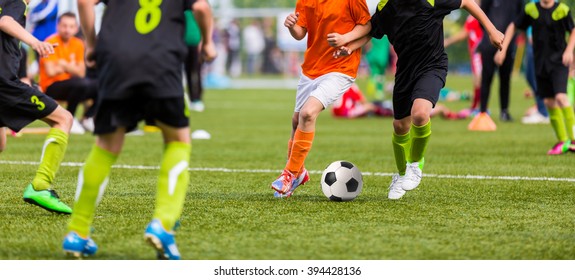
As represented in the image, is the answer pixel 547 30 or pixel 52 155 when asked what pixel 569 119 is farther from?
pixel 52 155

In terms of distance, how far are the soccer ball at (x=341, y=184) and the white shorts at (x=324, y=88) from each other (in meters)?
0.50

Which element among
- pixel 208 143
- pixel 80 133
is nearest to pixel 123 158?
pixel 208 143

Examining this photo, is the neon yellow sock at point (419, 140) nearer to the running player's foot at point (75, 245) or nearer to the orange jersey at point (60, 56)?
the running player's foot at point (75, 245)

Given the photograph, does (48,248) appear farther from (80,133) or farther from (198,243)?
(80,133)

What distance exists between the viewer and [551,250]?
184 inches

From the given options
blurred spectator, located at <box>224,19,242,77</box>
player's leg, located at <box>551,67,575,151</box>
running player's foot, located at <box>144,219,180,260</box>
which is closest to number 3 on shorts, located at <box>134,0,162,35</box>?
running player's foot, located at <box>144,219,180,260</box>

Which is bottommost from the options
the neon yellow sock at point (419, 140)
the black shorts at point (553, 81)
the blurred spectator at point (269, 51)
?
the blurred spectator at point (269, 51)

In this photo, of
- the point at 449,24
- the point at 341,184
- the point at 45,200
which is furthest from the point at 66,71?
the point at 449,24

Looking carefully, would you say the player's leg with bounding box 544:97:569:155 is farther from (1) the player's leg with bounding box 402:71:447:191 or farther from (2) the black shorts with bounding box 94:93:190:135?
(2) the black shorts with bounding box 94:93:190:135

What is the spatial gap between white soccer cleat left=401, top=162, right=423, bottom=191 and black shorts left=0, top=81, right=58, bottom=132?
2530 millimetres

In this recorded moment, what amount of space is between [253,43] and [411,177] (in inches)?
1372

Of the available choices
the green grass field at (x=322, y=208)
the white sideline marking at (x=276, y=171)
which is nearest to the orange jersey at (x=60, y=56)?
the green grass field at (x=322, y=208)

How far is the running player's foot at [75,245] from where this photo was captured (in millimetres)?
4426

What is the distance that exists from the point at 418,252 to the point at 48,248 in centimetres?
185
